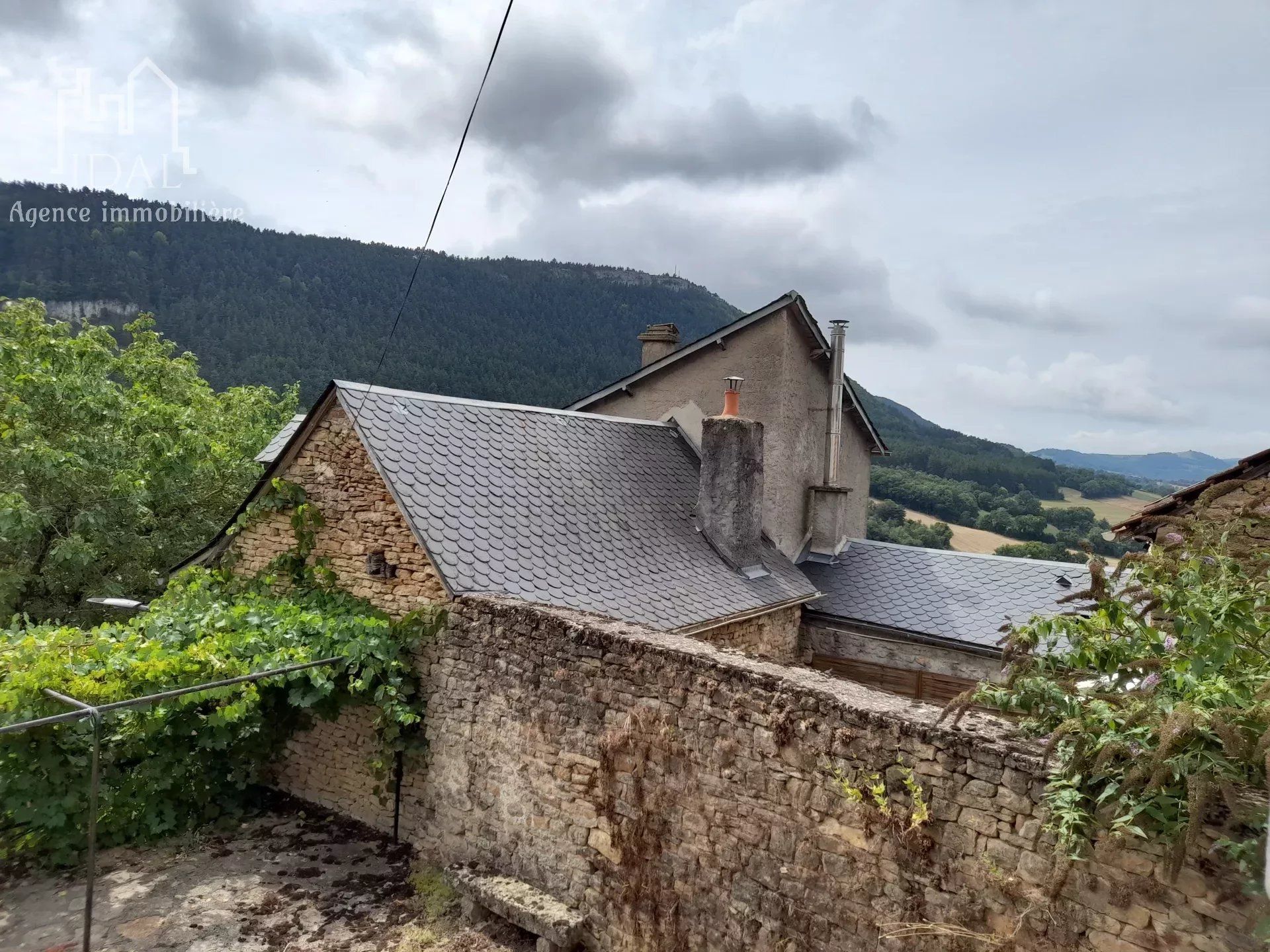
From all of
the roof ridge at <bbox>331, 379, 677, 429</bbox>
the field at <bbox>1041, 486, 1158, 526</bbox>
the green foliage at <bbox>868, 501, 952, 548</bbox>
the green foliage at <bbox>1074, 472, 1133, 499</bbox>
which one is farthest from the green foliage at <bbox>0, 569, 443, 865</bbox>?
the green foliage at <bbox>1074, 472, 1133, 499</bbox>

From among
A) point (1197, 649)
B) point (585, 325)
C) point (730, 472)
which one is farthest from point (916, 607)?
point (585, 325)

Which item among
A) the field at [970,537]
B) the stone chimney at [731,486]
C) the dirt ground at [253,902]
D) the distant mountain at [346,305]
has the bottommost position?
the dirt ground at [253,902]

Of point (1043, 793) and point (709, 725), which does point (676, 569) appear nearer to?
point (709, 725)

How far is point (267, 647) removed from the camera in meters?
6.45

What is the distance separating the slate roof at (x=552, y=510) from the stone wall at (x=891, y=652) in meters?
0.89

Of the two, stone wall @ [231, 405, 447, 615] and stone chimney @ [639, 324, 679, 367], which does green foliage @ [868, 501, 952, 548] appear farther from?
stone wall @ [231, 405, 447, 615]

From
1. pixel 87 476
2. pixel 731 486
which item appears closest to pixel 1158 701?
pixel 731 486

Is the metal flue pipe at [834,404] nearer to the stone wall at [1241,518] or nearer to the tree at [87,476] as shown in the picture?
the stone wall at [1241,518]

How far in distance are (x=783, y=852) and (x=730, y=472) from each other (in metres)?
6.08

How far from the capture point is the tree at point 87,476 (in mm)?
10922

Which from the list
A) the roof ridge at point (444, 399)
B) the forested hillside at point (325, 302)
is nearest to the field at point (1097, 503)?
the forested hillside at point (325, 302)

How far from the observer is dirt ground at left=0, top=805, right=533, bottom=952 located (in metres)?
5.44

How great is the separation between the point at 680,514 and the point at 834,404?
177 inches

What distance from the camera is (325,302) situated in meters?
35.9
